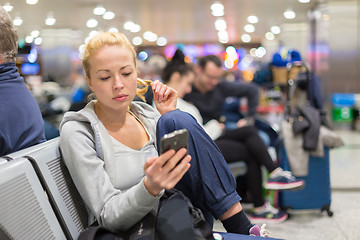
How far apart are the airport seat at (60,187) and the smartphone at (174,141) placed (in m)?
0.46

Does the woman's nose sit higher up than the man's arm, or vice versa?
the woman's nose

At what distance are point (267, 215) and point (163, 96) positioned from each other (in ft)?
5.92

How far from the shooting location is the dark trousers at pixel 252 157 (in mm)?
3178

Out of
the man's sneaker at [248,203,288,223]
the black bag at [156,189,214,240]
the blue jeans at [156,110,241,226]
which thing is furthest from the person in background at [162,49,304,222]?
the black bag at [156,189,214,240]

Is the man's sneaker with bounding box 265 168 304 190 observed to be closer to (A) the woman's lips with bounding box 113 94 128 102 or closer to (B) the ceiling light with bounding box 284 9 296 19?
(A) the woman's lips with bounding box 113 94 128 102

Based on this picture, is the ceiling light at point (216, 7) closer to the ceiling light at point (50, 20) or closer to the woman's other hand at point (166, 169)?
the ceiling light at point (50, 20)

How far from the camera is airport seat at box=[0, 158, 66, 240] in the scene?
1055 millimetres

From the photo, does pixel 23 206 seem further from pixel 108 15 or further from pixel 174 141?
pixel 108 15

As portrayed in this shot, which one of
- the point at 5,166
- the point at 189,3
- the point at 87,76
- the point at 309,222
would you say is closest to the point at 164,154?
the point at 5,166

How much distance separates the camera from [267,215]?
10.4ft

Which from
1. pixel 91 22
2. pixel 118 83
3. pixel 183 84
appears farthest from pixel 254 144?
pixel 91 22

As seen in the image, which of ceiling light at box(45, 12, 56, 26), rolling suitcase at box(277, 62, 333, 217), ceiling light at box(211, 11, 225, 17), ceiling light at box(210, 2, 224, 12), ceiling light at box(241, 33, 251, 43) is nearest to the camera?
rolling suitcase at box(277, 62, 333, 217)

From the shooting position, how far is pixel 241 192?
11.4 feet

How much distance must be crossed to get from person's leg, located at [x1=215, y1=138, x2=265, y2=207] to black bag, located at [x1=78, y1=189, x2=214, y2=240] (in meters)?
1.87
